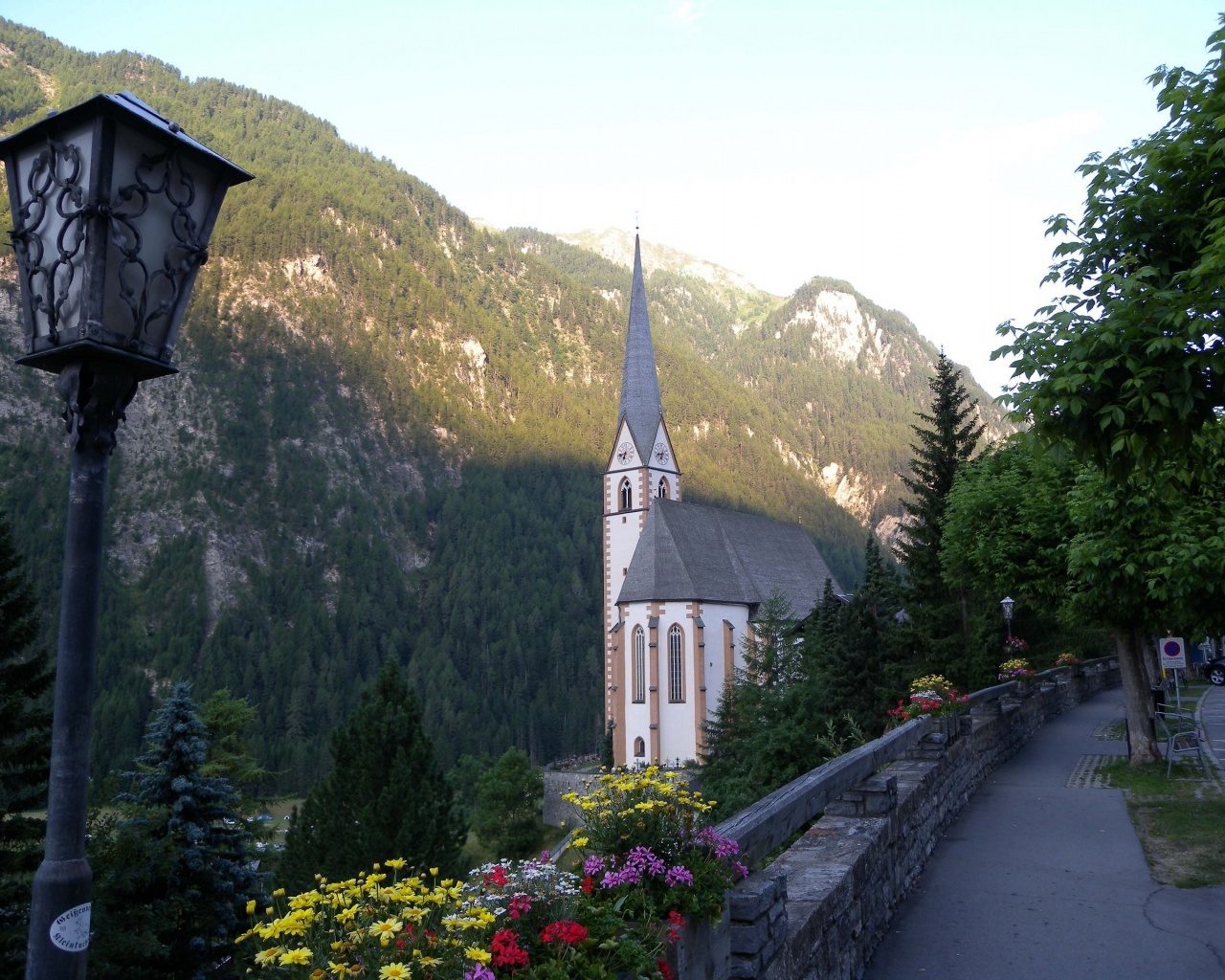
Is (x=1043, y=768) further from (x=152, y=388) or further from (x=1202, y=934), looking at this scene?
(x=152, y=388)

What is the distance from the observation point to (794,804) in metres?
5.88

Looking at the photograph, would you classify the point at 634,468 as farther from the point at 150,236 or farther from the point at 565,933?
the point at 150,236

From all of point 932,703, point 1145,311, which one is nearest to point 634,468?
point 932,703

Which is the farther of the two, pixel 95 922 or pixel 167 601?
pixel 167 601

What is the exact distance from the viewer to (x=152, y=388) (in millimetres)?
154375

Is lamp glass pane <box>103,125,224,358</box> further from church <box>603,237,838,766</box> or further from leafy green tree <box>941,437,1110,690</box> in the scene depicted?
church <box>603,237,838,766</box>

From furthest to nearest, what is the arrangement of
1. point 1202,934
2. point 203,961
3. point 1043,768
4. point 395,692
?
point 395,692 < point 203,961 < point 1043,768 < point 1202,934

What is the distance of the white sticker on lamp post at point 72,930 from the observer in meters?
2.47

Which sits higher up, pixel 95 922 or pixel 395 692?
pixel 395 692

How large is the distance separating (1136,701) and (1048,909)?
9.71m

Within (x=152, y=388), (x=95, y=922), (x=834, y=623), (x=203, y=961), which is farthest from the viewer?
(x=152, y=388)

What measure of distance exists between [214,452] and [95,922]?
6223 inches

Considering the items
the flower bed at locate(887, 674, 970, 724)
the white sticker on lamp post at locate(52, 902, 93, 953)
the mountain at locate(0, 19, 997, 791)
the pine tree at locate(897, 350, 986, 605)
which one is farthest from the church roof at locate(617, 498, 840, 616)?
the mountain at locate(0, 19, 997, 791)

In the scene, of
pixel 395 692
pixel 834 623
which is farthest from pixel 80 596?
pixel 834 623
